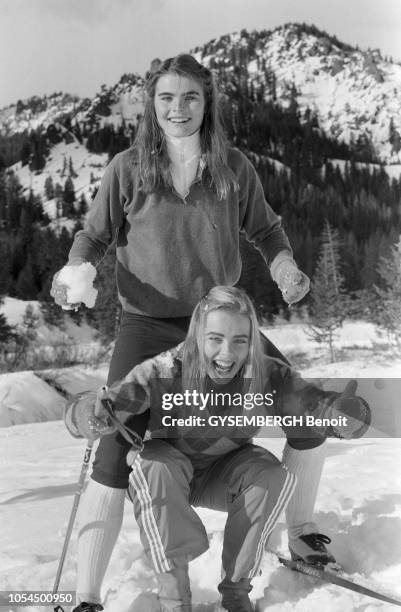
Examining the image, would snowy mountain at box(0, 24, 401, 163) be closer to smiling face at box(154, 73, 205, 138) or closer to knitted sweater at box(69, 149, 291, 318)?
smiling face at box(154, 73, 205, 138)

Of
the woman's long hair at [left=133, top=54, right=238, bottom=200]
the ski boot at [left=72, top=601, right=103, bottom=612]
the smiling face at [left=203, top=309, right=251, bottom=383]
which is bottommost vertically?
the ski boot at [left=72, top=601, right=103, bottom=612]

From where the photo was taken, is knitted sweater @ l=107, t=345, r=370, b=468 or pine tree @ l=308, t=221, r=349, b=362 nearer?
knitted sweater @ l=107, t=345, r=370, b=468

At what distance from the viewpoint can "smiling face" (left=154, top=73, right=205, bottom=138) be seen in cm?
128

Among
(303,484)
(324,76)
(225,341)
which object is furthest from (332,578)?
(324,76)

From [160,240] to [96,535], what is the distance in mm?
557

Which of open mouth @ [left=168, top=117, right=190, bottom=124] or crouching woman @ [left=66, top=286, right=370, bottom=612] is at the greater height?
open mouth @ [left=168, top=117, right=190, bottom=124]

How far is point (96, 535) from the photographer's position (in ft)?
4.07

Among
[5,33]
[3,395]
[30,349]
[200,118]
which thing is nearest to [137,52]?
[5,33]

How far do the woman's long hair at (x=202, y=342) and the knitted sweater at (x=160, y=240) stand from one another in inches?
2.4

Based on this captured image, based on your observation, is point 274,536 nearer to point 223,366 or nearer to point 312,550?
point 312,550

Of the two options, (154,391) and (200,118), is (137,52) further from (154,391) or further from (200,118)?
(154,391)

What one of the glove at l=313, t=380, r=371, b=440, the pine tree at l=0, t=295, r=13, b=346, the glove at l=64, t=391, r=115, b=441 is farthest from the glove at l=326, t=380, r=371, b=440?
the pine tree at l=0, t=295, r=13, b=346

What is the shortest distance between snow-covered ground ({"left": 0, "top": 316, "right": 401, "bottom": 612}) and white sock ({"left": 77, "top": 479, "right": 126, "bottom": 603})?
0.26ft

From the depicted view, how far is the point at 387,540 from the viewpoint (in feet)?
4.75
